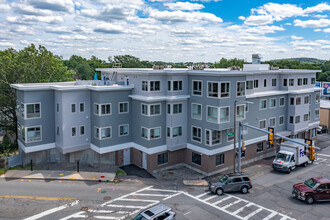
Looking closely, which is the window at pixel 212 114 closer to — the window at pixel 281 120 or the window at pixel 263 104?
the window at pixel 263 104

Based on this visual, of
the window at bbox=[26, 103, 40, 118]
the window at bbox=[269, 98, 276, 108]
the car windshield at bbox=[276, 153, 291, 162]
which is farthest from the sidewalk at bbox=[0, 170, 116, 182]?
the window at bbox=[269, 98, 276, 108]

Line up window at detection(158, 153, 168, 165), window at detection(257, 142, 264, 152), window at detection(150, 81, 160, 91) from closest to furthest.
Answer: window at detection(150, 81, 160, 91), window at detection(158, 153, 168, 165), window at detection(257, 142, 264, 152)

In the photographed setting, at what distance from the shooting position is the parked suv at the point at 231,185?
28375 mm

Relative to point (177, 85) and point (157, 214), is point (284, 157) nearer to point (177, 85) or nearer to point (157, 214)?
point (177, 85)

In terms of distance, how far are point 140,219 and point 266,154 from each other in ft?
84.2

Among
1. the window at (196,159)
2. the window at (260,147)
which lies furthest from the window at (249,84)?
the window at (196,159)

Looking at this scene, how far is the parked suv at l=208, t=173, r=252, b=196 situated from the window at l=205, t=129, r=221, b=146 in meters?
5.41

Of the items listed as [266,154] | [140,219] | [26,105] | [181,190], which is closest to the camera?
[140,219]

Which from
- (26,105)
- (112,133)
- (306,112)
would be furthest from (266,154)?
(26,105)

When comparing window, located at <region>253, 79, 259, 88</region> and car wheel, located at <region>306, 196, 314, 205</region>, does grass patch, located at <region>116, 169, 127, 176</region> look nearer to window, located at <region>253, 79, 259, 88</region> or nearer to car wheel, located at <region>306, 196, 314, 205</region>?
car wheel, located at <region>306, 196, 314, 205</region>

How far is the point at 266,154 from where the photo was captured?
1601 inches

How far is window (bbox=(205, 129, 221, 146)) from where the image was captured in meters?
33.3

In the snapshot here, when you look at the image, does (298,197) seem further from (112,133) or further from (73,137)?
(73,137)

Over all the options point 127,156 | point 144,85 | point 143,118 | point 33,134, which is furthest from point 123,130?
point 33,134
